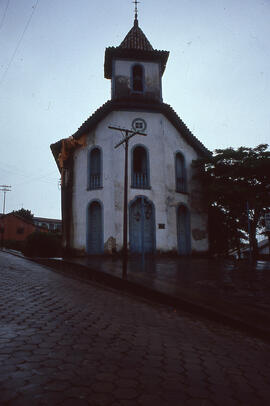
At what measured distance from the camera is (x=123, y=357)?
2727 millimetres

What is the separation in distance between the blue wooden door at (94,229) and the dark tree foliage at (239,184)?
6.52 meters

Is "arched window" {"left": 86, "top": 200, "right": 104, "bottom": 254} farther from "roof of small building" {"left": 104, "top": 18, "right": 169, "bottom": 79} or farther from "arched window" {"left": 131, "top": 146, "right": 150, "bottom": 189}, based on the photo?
"roof of small building" {"left": 104, "top": 18, "right": 169, "bottom": 79}

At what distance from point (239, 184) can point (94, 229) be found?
332 inches

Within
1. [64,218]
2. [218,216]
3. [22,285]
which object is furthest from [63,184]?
[22,285]

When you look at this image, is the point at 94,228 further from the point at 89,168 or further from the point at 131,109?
the point at 131,109

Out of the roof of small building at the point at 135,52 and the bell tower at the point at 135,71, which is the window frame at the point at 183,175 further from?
the roof of small building at the point at 135,52

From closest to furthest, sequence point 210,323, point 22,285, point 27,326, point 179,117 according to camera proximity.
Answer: point 27,326, point 210,323, point 22,285, point 179,117

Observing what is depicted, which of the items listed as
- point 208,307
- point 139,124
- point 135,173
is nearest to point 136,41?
point 139,124

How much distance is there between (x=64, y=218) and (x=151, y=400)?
56.9 ft

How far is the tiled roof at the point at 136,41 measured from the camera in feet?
61.7

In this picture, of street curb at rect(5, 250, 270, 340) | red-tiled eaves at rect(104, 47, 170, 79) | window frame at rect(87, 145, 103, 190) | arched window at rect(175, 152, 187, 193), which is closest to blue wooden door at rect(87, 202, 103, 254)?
window frame at rect(87, 145, 103, 190)

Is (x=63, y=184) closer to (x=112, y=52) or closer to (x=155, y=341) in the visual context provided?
(x=112, y=52)

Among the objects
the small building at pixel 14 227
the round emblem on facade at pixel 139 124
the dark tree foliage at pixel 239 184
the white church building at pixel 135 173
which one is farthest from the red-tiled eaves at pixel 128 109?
the small building at pixel 14 227

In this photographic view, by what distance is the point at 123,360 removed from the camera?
2643mm
